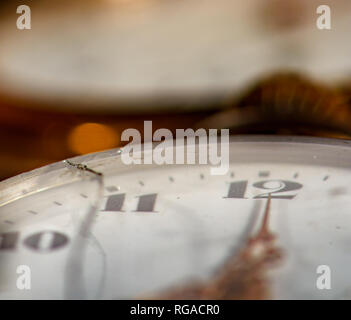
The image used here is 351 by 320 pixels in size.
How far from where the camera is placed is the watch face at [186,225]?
0.62 metres

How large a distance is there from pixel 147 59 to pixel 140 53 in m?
0.02

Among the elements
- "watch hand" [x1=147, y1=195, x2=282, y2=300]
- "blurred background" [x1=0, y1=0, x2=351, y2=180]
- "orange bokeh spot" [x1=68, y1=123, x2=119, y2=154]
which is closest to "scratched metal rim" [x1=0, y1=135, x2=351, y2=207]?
"watch hand" [x1=147, y1=195, x2=282, y2=300]

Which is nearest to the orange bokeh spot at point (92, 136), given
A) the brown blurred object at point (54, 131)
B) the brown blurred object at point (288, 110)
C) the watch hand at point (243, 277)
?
the brown blurred object at point (54, 131)

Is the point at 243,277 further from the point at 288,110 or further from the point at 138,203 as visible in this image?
the point at 288,110

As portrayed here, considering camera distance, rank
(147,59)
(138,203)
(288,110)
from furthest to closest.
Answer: (147,59) < (288,110) < (138,203)

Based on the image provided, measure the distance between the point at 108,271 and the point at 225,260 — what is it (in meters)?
0.12

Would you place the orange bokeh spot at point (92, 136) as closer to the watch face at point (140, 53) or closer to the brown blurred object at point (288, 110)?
the watch face at point (140, 53)

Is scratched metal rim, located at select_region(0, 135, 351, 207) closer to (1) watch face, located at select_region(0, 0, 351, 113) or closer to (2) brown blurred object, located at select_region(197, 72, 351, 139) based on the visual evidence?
(2) brown blurred object, located at select_region(197, 72, 351, 139)

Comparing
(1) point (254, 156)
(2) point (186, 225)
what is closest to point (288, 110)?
(1) point (254, 156)

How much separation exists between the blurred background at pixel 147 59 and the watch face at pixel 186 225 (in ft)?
2.23

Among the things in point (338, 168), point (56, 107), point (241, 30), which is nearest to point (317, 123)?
point (338, 168)

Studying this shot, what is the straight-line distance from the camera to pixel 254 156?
769 millimetres

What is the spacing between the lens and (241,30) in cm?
147
